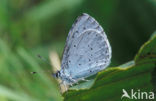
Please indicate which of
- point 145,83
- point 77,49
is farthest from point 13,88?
point 145,83

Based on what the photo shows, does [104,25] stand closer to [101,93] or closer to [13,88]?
[13,88]

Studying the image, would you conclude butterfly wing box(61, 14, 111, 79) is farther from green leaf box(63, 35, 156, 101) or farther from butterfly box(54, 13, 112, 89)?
green leaf box(63, 35, 156, 101)

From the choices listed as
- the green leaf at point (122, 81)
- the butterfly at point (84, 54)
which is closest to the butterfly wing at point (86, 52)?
the butterfly at point (84, 54)

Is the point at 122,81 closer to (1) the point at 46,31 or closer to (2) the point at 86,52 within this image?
(2) the point at 86,52

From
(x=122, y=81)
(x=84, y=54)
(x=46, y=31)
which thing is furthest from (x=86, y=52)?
(x=46, y=31)

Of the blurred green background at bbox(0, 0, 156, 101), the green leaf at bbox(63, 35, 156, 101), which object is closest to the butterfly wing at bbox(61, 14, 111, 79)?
the blurred green background at bbox(0, 0, 156, 101)

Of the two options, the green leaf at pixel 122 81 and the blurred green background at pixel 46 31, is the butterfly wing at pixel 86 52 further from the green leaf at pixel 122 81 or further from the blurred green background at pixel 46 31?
the green leaf at pixel 122 81

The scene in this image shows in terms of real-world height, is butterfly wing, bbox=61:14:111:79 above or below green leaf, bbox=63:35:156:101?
above
